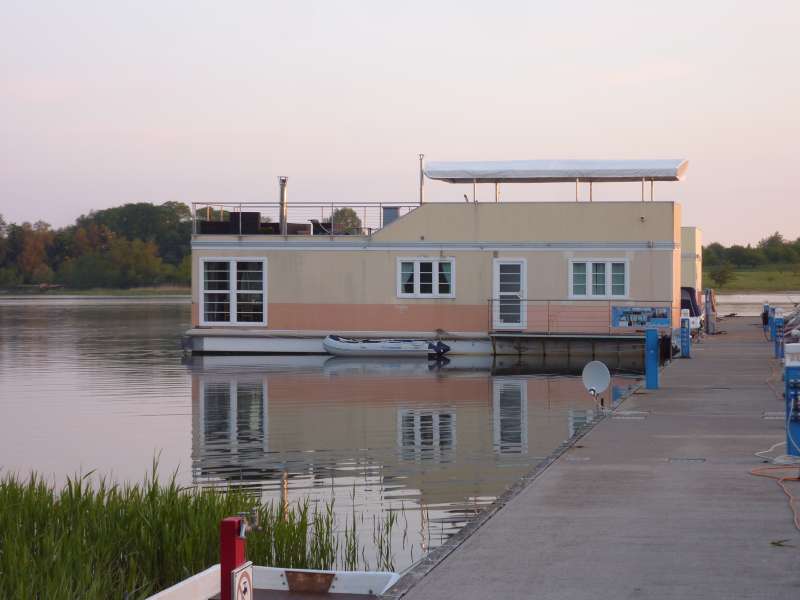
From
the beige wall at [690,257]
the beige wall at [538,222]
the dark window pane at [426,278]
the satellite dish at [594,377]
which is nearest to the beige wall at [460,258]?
the beige wall at [538,222]

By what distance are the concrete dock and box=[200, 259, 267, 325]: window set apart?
20603 mm

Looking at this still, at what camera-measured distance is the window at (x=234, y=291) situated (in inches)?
1355

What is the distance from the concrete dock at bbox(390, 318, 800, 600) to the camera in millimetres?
7211

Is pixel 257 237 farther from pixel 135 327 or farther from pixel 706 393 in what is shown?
pixel 135 327

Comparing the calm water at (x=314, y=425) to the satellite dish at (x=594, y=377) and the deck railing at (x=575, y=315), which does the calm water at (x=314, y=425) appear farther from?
the deck railing at (x=575, y=315)

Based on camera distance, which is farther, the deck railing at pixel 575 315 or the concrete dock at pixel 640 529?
the deck railing at pixel 575 315

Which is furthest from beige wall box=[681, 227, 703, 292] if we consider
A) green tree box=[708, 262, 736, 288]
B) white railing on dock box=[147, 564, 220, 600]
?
green tree box=[708, 262, 736, 288]

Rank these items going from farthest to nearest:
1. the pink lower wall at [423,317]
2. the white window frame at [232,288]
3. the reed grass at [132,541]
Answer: the white window frame at [232,288], the pink lower wall at [423,317], the reed grass at [132,541]

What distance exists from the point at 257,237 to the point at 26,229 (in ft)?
298

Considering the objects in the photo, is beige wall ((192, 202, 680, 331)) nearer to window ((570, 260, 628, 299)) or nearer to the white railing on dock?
window ((570, 260, 628, 299))

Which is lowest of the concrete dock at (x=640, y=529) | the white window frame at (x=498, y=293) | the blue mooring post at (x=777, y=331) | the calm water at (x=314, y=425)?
the calm water at (x=314, y=425)

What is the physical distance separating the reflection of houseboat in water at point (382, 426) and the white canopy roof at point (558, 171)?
593 centimetres

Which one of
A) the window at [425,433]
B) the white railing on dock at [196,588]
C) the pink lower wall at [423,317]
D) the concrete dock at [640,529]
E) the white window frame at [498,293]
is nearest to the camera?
the white railing on dock at [196,588]

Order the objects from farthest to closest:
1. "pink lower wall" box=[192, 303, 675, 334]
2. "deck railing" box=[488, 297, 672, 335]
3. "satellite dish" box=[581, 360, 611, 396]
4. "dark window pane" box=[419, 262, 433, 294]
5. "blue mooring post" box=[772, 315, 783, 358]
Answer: "dark window pane" box=[419, 262, 433, 294]
"pink lower wall" box=[192, 303, 675, 334]
"deck railing" box=[488, 297, 672, 335]
"blue mooring post" box=[772, 315, 783, 358]
"satellite dish" box=[581, 360, 611, 396]
